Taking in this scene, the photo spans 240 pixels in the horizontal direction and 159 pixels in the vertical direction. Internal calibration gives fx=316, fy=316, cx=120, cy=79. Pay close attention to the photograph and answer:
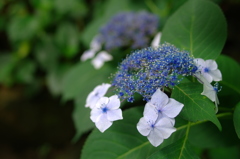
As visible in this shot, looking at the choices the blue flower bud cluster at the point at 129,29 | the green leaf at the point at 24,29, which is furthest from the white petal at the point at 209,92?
the green leaf at the point at 24,29

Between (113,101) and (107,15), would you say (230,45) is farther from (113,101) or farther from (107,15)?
(113,101)

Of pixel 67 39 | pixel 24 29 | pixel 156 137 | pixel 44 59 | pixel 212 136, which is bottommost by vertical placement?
pixel 44 59

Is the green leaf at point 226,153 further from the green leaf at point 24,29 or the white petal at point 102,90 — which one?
the green leaf at point 24,29

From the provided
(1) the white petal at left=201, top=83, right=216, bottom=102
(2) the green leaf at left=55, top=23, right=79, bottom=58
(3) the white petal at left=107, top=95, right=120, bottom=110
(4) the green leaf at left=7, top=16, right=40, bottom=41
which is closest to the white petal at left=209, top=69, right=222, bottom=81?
(1) the white petal at left=201, top=83, right=216, bottom=102

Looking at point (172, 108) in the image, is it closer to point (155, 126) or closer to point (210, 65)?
point (155, 126)

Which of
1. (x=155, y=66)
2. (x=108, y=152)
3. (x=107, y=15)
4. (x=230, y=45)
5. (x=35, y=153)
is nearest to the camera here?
(x=155, y=66)

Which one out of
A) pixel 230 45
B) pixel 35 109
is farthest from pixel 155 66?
pixel 35 109

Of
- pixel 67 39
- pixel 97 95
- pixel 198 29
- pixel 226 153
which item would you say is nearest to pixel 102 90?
pixel 97 95
